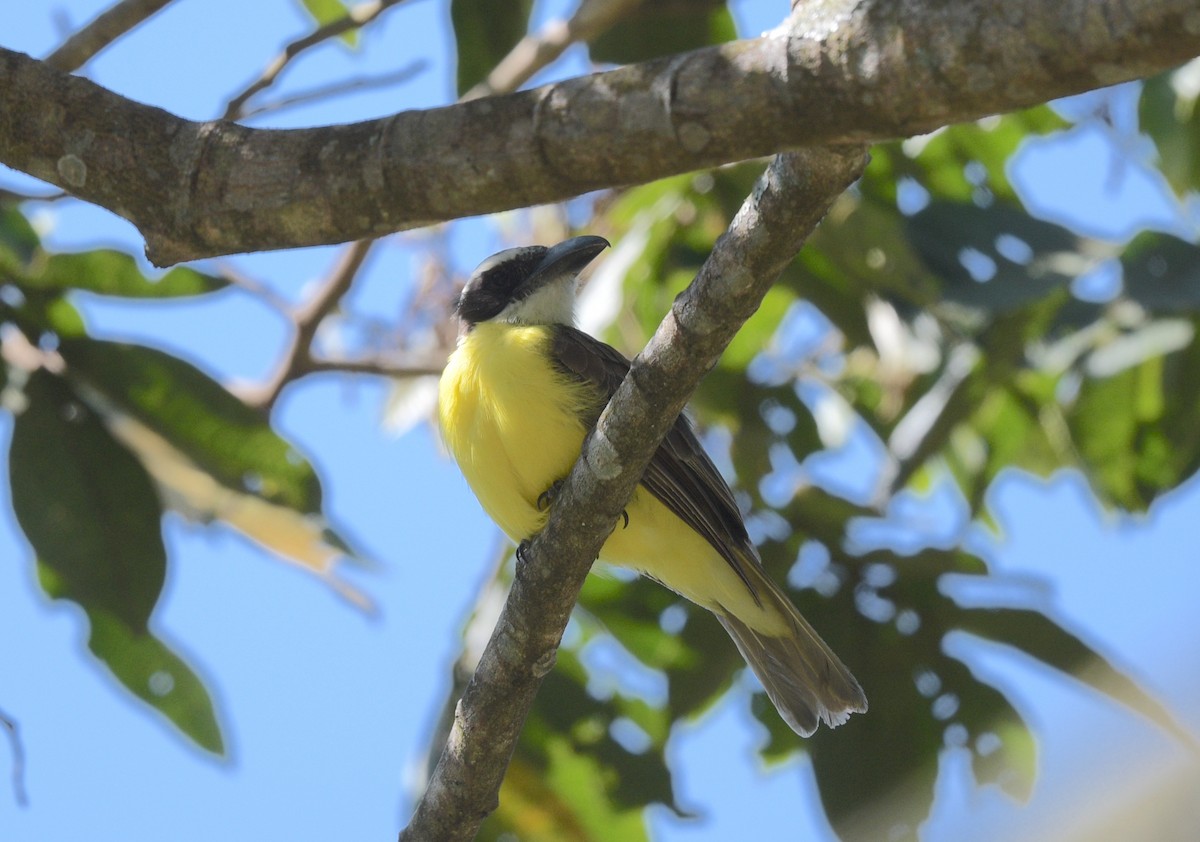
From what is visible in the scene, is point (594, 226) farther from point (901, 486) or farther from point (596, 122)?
point (596, 122)

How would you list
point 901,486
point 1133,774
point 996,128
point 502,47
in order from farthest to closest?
1. point 996,128
2. point 901,486
3. point 502,47
4. point 1133,774

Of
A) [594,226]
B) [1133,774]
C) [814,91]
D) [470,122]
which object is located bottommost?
[1133,774]

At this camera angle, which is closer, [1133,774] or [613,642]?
[1133,774]

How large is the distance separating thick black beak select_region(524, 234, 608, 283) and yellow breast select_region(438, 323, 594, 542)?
0.57 m

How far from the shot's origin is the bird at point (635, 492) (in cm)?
434

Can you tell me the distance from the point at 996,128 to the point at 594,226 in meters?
1.96

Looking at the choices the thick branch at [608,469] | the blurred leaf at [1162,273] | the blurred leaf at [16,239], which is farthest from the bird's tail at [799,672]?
the blurred leaf at [16,239]

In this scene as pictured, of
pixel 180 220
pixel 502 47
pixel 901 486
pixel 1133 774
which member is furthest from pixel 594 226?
pixel 1133 774

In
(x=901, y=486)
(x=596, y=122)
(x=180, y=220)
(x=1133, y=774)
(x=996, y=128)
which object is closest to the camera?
(x=1133, y=774)

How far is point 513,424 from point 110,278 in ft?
4.75

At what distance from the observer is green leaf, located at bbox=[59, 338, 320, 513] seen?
4523 mm

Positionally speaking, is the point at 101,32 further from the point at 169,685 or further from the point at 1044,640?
the point at 1044,640

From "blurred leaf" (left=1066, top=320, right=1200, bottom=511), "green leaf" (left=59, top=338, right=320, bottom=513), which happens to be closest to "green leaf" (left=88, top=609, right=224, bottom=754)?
"green leaf" (left=59, top=338, right=320, bottom=513)

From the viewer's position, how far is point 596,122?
2.43 m
